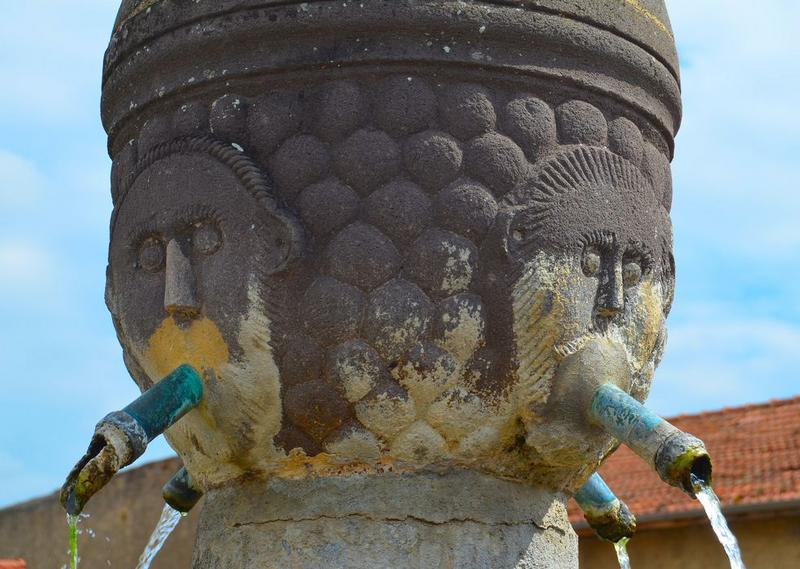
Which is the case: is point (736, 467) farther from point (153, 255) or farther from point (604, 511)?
point (153, 255)

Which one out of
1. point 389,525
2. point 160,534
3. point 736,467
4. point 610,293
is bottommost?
point 389,525

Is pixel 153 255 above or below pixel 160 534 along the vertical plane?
above

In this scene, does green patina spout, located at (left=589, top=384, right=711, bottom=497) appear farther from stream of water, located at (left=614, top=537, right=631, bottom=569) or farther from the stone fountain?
stream of water, located at (left=614, top=537, right=631, bottom=569)

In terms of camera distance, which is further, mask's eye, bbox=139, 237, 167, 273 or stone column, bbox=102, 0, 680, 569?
mask's eye, bbox=139, 237, 167, 273

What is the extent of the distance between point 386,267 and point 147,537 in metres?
8.72

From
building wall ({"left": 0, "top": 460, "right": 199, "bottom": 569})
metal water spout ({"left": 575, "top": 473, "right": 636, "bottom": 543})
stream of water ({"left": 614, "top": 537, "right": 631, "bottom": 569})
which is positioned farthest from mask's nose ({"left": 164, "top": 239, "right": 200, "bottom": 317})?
building wall ({"left": 0, "top": 460, "right": 199, "bottom": 569})

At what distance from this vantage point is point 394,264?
3180 millimetres

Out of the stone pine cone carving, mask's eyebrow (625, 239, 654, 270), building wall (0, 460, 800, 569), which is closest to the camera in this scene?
the stone pine cone carving

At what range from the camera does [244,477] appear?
3.43 metres

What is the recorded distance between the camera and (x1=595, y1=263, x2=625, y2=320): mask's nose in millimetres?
3328

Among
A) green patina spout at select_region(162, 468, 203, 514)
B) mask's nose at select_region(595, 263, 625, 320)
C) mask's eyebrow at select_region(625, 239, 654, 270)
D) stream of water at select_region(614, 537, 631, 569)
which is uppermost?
mask's eyebrow at select_region(625, 239, 654, 270)

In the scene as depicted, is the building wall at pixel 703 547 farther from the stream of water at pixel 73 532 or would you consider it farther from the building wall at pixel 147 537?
the stream of water at pixel 73 532

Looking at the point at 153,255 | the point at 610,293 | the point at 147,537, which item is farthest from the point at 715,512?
the point at 147,537

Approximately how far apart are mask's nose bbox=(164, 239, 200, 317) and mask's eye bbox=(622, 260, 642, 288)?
3.68ft
